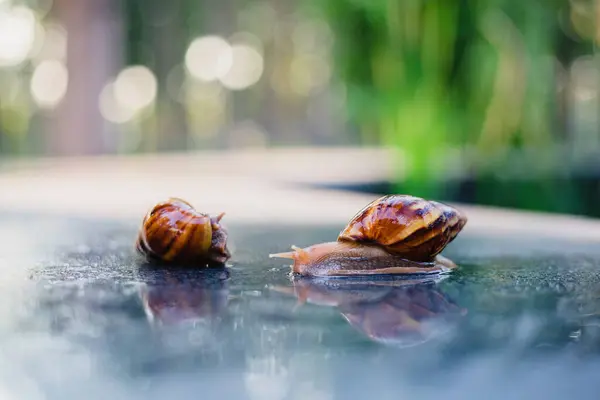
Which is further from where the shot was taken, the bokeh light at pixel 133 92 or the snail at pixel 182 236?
the bokeh light at pixel 133 92

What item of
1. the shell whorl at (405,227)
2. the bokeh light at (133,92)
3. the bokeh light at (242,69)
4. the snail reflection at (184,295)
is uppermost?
the bokeh light at (242,69)

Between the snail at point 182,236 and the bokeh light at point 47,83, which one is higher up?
the bokeh light at point 47,83

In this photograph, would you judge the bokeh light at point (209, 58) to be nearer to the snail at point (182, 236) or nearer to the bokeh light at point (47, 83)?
the bokeh light at point (47, 83)

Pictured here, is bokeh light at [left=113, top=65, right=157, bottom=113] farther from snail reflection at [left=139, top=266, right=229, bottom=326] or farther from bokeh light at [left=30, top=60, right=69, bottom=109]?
snail reflection at [left=139, top=266, right=229, bottom=326]

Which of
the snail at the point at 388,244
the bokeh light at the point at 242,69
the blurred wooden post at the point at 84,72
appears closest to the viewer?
the snail at the point at 388,244

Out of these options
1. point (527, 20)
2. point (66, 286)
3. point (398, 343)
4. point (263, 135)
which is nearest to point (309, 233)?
point (66, 286)

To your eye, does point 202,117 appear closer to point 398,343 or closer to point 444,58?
point 444,58

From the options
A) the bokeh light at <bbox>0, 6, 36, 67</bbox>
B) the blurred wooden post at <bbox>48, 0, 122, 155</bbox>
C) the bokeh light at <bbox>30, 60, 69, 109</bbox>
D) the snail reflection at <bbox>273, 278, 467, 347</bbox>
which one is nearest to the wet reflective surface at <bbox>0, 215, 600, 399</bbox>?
the snail reflection at <bbox>273, 278, 467, 347</bbox>

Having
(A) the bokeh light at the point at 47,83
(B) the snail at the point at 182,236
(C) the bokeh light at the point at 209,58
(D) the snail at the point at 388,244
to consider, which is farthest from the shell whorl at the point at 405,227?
(A) the bokeh light at the point at 47,83
